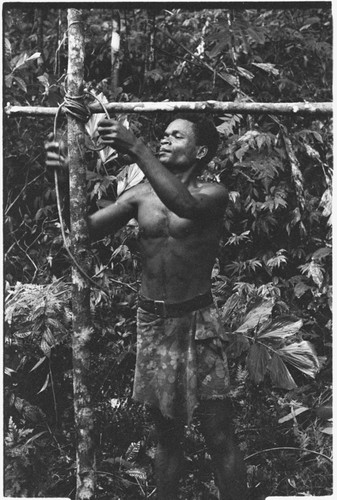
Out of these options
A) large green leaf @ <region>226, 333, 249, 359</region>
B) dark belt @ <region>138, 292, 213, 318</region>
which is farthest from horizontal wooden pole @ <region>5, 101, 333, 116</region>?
large green leaf @ <region>226, 333, 249, 359</region>

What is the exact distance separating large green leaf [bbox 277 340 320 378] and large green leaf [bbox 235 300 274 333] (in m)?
0.17

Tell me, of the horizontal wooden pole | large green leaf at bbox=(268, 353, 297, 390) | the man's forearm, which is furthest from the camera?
Answer: large green leaf at bbox=(268, 353, 297, 390)

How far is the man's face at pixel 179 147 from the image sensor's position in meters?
3.27

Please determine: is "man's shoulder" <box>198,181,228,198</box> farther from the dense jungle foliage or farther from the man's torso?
the dense jungle foliage

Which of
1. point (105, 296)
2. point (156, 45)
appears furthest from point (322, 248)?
point (156, 45)

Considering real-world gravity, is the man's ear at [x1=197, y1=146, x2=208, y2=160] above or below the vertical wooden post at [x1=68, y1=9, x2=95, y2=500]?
above

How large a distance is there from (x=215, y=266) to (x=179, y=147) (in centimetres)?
118

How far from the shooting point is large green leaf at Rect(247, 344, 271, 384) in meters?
3.64

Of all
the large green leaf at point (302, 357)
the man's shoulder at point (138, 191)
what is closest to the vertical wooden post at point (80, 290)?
the man's shoulder at point (138, 191)

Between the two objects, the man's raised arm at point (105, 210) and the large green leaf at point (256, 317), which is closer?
the man's raised arm at point (105, 210)

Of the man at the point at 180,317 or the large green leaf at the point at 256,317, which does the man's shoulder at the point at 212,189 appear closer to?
the man at the point at 180,317

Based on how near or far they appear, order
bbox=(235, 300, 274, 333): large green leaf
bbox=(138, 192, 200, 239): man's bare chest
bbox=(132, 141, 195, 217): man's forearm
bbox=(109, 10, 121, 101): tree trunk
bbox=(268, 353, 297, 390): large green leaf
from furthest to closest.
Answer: bbox=(109, 10, 121, 101): tree trunk
bbox=(235, 300, 274, 333): large green leaf
bbox=(268, 353, 297, 390): large green leaf
bbox=(138, 192, 200, 239): man's bare chest
bbox=(132, 141, 195, 217): man's forearm

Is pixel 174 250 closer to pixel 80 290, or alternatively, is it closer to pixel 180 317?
pixel 180 317

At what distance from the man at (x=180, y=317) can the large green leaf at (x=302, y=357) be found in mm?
428
